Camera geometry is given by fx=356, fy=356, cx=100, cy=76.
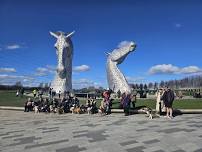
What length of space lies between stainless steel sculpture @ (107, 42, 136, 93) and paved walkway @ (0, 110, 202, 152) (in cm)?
3001

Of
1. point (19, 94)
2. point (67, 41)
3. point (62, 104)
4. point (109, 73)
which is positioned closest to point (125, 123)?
point (62, 104)

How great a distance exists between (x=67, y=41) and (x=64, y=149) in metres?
57.9

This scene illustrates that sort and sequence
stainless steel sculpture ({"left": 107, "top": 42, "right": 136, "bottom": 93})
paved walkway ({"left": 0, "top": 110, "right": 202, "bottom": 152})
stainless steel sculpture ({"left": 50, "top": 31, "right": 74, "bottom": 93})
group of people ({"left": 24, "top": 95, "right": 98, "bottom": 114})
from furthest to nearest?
1. stainless steel sculpture ({"left": 50, "top": 31, "right": 74, "bottom": 93})
2. stainless steel sculpture ({"left": 107, "top": 42, "right": 136, "bottom": 93})
3. group of people ({"left": 24, "top": 95, "right": 98, "bottom": 114})
4. paved walkway ({"left": 0, "top": 110, "right": 202, "bottom": 152})

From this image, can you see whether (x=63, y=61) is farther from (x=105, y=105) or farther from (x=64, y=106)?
(x=105, y=105)

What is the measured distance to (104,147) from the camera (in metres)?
11.9

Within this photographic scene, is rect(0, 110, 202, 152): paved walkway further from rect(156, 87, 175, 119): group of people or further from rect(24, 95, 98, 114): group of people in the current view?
rect(24, 95, 98, 114): group of people

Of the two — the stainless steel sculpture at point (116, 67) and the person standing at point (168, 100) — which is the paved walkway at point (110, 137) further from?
the stainless steel sculpture at point (116, 67)

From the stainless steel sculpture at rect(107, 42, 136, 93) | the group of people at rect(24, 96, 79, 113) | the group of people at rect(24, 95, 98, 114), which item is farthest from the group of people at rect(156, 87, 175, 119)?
the stainless steel sculpture at rect(107, 42, 136, 93)

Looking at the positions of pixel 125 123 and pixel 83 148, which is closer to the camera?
pixel 83 148

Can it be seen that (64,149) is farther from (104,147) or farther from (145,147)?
(145,147)

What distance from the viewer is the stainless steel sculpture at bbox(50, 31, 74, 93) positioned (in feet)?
225

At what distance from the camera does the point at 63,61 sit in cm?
6938

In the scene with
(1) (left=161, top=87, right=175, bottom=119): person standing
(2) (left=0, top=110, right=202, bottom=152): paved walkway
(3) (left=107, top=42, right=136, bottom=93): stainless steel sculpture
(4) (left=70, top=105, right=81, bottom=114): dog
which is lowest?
(2) (left=0, top=110, right=202, bottom=152): paved walkway

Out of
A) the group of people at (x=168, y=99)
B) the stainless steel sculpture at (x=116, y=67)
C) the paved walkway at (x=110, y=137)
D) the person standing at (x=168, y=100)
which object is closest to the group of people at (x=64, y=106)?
the group of people at (x=168, y=99)
